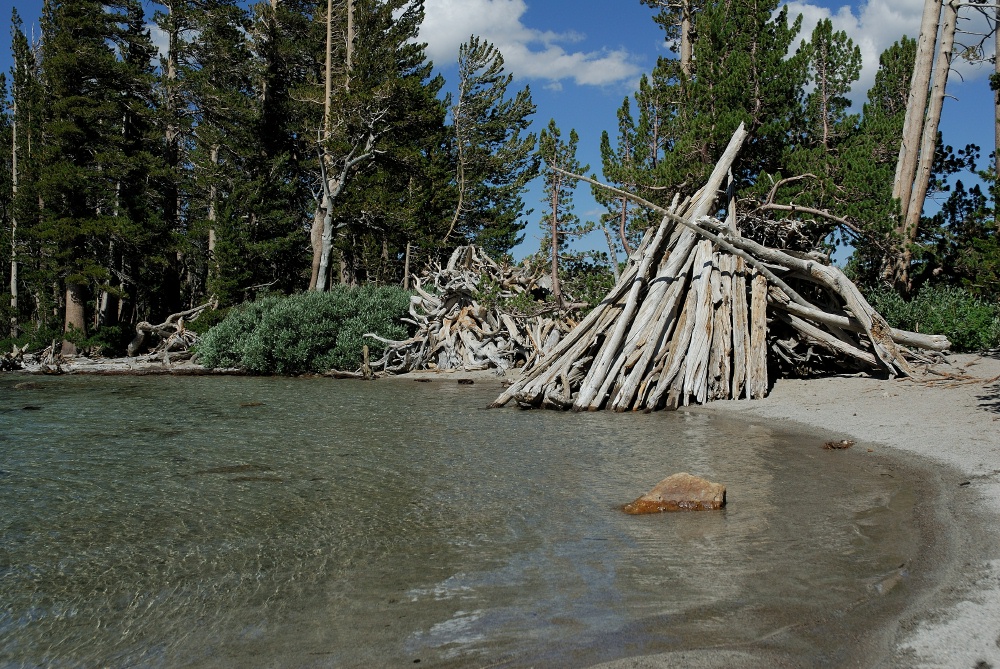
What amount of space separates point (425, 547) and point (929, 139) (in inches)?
620

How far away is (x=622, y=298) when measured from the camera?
1279cm

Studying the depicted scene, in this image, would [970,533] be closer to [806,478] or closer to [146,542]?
[806,478]

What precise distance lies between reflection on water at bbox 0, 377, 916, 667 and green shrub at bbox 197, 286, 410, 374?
462 inches

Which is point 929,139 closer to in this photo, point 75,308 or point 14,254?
point 75,308

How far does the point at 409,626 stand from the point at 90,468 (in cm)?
594

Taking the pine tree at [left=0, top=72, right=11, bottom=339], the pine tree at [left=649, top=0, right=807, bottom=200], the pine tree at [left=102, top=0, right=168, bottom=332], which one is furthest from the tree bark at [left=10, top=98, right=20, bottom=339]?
the pine tree at [left=649, top=0, right=807, bottom=200]

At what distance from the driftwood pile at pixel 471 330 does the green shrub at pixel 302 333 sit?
0.61 meters

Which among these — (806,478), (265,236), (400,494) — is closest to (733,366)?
(806,478)

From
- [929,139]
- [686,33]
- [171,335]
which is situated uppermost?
[686,33]

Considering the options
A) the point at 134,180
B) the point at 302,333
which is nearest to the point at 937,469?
the point at 302,333

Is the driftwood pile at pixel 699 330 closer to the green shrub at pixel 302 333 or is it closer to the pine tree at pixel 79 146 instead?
the green shrub at pixel 302 333

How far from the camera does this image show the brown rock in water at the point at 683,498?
18.2 feet

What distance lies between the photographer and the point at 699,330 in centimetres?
1166

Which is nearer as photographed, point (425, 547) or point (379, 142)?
point (425, 547)
